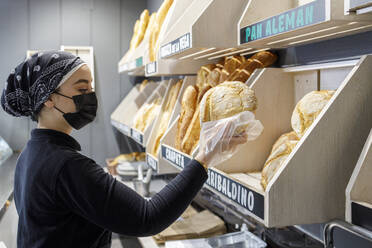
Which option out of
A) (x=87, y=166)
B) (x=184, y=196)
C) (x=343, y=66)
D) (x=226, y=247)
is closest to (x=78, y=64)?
(x=87, y=166)

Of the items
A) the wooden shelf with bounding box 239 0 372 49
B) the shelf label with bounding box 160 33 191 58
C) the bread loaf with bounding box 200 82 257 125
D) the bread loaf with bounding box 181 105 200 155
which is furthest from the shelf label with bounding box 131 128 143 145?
the wooden shelf with bounding box 239 0 372 49

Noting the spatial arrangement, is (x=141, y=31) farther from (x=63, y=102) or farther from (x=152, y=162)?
(x=63, y=102)

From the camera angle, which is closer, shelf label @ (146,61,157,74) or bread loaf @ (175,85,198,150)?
bread loaf @ (175,85,198,150)

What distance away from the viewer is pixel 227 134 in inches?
44.1

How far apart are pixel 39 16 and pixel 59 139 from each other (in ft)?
11.0

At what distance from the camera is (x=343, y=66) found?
1.12m

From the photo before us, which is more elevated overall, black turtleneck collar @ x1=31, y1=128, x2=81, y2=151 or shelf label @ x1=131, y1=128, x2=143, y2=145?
black turtleneck collar @ x1=31, y1=128, x2=81, y2=151

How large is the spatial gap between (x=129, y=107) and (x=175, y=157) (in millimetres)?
2289

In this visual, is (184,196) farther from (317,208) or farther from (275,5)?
(275,5)

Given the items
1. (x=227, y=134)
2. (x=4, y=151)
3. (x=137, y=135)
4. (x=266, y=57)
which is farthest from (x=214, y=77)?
(x=4, y=151)

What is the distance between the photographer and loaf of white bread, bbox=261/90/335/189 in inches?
38.8

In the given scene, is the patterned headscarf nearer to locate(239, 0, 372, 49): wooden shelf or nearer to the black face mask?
the black face mask

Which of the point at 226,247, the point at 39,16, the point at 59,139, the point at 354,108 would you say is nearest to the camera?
the point at 354,108

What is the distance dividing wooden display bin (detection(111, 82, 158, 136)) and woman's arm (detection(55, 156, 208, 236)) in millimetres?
2057
